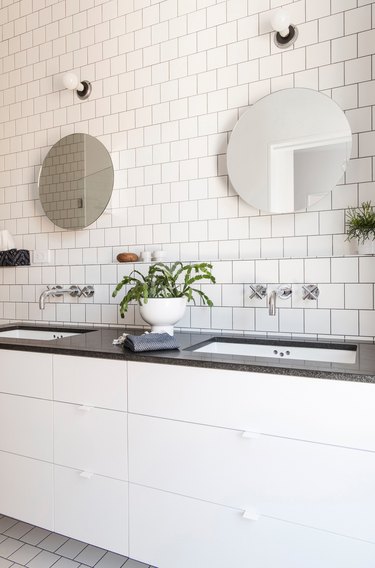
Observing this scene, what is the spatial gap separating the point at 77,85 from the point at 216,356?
1.93 meters

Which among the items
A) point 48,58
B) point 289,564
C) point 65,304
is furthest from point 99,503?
point 48,58

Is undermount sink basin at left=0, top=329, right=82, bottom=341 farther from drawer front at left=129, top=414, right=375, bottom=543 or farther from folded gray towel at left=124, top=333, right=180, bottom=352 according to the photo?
drawer front at left=129, top=414, right=375, bottom=543

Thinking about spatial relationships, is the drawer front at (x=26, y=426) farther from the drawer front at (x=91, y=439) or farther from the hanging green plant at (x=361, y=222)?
the hanging green plant at (x=361, y=222)

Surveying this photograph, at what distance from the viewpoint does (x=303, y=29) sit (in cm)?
197

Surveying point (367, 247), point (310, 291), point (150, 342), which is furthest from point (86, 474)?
point (367, 247)

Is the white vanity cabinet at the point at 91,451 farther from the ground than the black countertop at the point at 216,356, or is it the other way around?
the black countertop at the point at 216,356

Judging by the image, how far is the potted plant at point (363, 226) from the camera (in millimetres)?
1778

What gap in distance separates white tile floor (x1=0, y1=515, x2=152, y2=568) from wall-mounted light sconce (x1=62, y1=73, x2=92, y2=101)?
7.95 feet

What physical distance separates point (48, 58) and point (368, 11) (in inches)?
76.6

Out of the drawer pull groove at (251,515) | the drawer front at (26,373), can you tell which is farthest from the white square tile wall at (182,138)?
the drawer pull groove at (251,515)

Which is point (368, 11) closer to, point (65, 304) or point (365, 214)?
point (365, 214)

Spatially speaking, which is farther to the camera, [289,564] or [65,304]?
[65,304]

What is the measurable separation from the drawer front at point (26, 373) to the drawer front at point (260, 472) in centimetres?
46

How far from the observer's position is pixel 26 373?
186 cm
